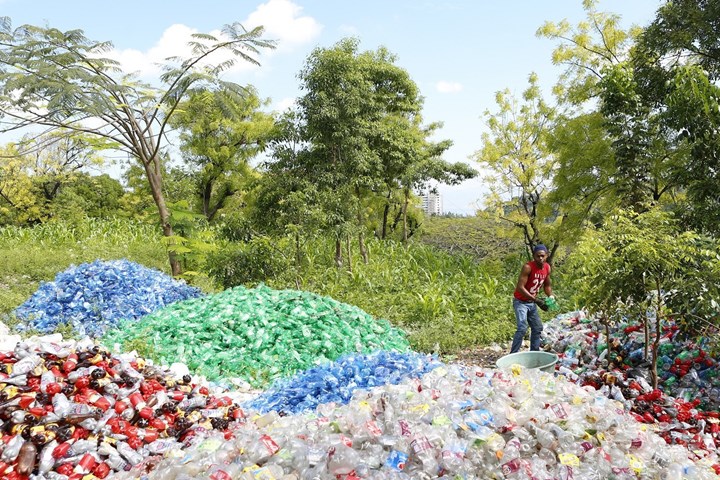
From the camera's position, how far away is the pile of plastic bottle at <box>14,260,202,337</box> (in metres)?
Answer: 6.76

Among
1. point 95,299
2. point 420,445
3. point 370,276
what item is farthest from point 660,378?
point 95,299

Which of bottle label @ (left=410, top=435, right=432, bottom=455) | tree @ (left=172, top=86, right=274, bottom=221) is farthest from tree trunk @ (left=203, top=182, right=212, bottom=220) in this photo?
bottle label @ (left=410, top=435, right=432, bottom=455)

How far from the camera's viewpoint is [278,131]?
9422 millimetres

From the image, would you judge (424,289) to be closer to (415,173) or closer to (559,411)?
(415,173)

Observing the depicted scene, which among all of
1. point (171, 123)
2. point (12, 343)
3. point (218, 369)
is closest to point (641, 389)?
point (218, 369)

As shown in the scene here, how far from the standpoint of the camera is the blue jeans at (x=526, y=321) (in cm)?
573

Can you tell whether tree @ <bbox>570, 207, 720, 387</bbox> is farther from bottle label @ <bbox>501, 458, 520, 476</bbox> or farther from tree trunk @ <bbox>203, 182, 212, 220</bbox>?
tree trunk @ <bbox>203, 182, 212, 220</bbox>

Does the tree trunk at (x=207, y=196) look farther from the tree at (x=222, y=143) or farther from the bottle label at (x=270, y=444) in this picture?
the bottle label at (x=270, y=444)

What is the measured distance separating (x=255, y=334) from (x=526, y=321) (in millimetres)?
2980

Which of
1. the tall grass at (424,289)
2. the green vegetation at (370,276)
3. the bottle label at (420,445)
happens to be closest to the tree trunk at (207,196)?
the green vegetation at (370,276)

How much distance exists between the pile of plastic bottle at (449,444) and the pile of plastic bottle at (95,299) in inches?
173

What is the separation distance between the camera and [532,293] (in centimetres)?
575

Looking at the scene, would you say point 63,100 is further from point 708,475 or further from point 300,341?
point 708,475

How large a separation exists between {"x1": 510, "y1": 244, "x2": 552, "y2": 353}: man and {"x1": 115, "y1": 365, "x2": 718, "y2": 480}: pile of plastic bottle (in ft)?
8.50
